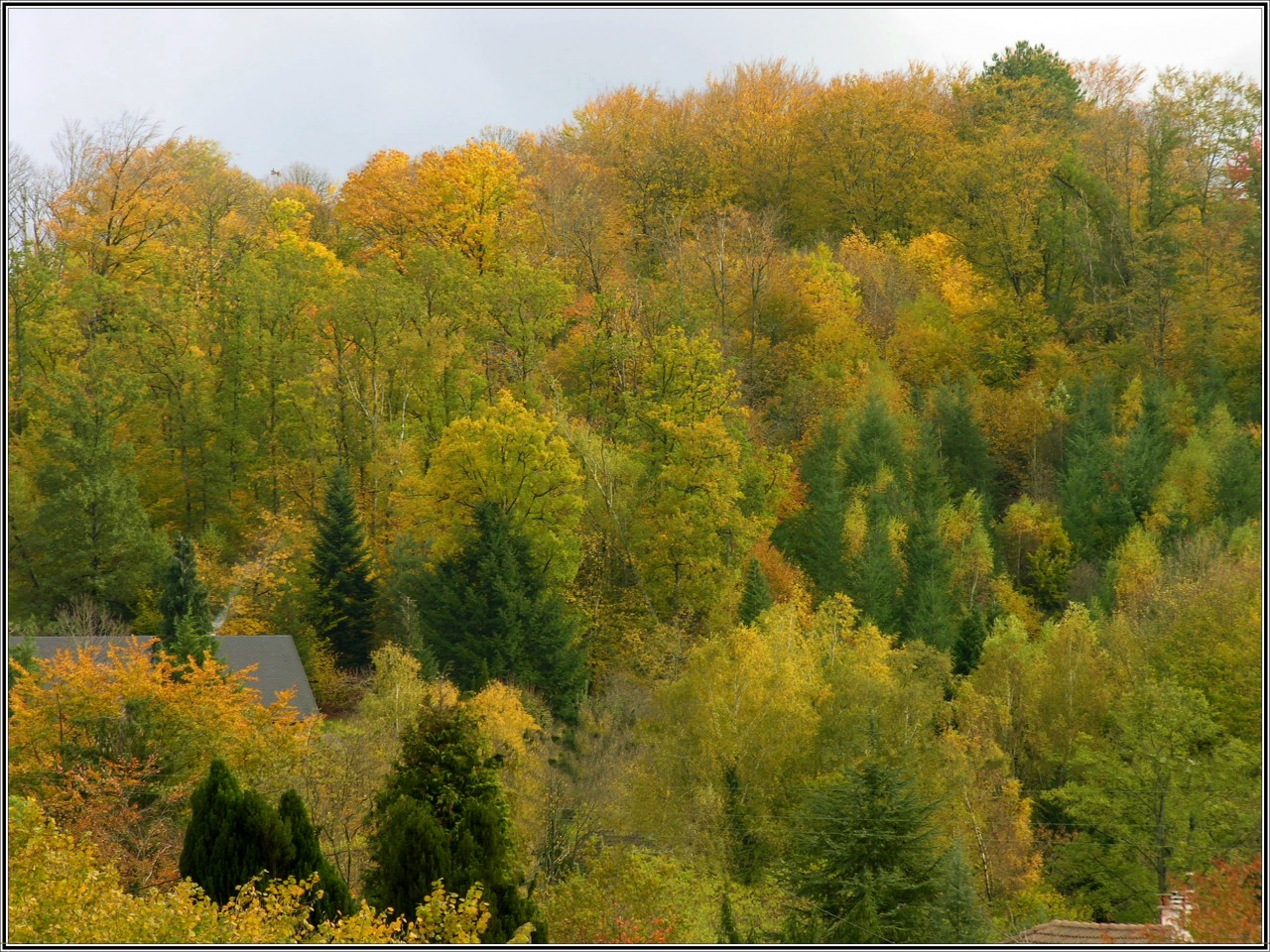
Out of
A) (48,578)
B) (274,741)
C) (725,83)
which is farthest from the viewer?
(725,83)

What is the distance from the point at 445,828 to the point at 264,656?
63.2 ft

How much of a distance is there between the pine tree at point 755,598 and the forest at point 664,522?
0.18 metres

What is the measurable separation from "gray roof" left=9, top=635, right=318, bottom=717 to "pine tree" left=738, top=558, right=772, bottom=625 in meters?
13.5

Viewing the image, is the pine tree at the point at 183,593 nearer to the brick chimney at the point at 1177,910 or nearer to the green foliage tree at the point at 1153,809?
the green foliage tree at the point at 1153,809

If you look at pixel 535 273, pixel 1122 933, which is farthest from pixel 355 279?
pixel 1122 933

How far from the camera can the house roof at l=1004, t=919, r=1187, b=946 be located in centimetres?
2645

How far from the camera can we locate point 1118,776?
125ft

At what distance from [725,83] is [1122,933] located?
215 ft

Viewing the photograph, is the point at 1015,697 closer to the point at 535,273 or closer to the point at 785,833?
the point at 785,833

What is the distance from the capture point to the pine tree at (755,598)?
165 ft

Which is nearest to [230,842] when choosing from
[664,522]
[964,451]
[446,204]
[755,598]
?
[755,598]

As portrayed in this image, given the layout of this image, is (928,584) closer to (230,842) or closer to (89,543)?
(89,543)

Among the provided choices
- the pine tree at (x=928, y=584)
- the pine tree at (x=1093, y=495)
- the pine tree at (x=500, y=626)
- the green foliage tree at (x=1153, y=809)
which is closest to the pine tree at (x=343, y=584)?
the pine tree at (x=500, y=626)

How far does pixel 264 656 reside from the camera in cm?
4603
